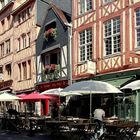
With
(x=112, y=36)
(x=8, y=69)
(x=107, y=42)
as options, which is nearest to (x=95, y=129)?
(x=112, y=36)

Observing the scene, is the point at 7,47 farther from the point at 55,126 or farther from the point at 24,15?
the point at 55,126

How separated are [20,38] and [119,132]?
2125cm

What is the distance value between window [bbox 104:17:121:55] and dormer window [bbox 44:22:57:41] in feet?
18.4

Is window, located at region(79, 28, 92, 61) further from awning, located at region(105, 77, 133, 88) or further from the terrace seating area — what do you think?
the terrace seating area

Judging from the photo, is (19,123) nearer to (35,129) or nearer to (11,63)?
(35,129)

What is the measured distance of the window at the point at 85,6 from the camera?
24500mm

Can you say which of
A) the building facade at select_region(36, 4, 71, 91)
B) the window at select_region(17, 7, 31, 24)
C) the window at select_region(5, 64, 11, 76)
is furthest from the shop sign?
the window at select_region(5, 64, 11, 76)

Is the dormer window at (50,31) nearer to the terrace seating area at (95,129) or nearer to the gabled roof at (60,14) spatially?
the gabled roof at (60,14)

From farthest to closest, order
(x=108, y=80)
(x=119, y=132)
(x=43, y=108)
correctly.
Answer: (x=43, y=108), (x=108, y=80), (x=119, y=132)

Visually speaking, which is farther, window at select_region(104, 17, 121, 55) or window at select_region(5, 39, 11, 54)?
window at select_region(5, 39, 11, 54)

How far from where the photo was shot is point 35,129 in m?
20.4

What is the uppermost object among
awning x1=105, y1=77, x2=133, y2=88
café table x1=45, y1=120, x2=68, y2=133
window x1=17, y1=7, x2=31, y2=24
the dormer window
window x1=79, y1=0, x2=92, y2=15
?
window x1=17, y1=7, x2=31, y2=24

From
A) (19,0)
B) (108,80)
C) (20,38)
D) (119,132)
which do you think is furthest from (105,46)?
(19,0)

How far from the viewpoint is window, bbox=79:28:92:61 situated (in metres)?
24.2
